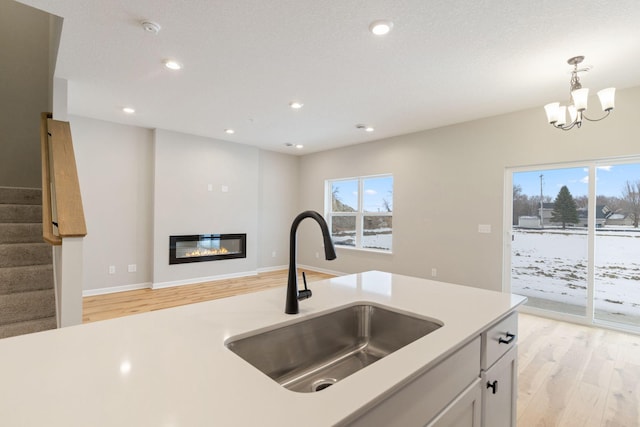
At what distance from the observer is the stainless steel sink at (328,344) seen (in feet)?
3.48

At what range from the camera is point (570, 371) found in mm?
2531

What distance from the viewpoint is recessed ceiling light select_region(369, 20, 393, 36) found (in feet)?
7.17

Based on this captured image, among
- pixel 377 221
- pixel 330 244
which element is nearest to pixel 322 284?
pixel 330 244

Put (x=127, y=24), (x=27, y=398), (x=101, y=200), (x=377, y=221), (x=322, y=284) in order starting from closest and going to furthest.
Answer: (x=27, y=398) → (x=322, y=284) → (x=127, y=24) → (x=101, y=200) → (x=377, y=221)

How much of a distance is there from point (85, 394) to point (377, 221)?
5.33m

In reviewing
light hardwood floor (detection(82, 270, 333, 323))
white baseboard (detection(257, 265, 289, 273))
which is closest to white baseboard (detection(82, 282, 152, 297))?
light hardwood floor (detection(82, 270, 333, 323))

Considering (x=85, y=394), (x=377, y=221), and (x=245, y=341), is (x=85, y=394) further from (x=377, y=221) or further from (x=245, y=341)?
(x=377, y=221)

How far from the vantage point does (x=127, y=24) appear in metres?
2.25

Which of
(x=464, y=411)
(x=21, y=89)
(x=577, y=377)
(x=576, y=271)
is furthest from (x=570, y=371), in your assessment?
(x=21, y=89)

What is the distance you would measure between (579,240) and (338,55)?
3528 mm

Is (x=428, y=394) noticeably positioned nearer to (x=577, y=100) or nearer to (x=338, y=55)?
(x=338, y=55)

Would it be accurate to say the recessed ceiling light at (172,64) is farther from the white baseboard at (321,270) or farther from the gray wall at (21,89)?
the white baseboard at (321,270)

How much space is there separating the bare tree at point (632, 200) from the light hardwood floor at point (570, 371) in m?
1.28

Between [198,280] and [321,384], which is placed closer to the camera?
[321,384]
